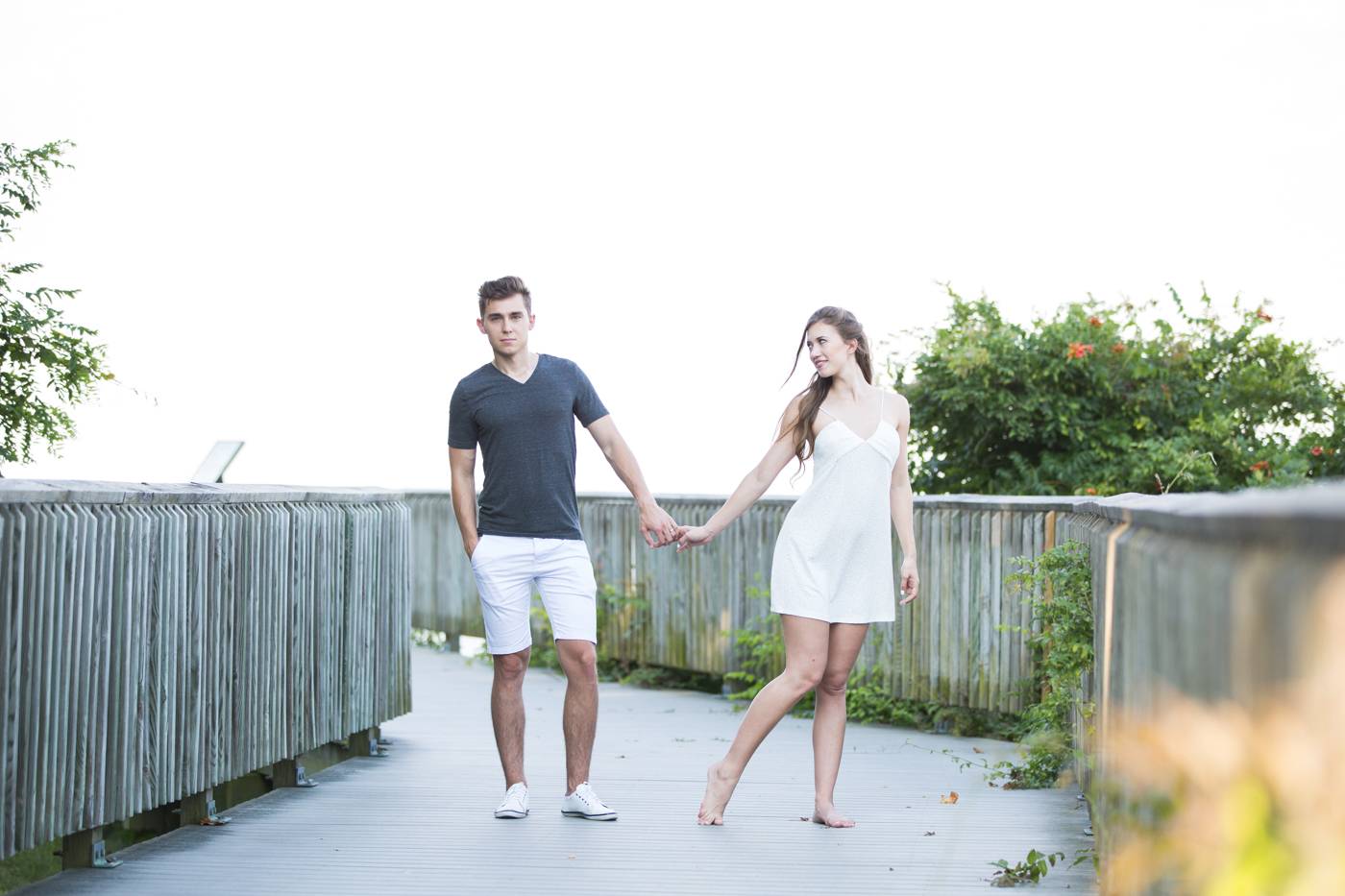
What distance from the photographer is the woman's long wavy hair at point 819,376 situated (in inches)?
174

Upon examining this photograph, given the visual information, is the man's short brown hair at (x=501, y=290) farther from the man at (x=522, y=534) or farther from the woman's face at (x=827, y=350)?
the woman's face at (x=827, y=350)

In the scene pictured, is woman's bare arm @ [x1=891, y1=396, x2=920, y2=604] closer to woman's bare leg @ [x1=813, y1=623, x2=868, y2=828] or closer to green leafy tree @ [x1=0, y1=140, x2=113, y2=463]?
woman's bare leg @ [x1=813, y1=623, x2=868, y2=828]

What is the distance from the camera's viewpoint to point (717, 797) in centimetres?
443

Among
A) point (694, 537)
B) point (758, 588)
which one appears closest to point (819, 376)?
point (694, 537)

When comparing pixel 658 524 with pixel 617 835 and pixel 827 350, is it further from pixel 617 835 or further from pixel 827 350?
pixel 617 835

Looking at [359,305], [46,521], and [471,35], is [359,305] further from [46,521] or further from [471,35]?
[46,521]

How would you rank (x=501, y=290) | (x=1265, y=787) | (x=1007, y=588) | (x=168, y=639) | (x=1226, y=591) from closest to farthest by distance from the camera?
(x=1265, y=787) → (x=1226, y=591) → (x=168, y=639) → (x=501, y=290) → (x=1007, y=588)

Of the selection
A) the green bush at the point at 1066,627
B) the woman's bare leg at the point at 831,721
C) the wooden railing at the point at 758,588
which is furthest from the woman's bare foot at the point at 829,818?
the wooden railing at the point at 758,588

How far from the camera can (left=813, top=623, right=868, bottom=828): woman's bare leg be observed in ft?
14.1

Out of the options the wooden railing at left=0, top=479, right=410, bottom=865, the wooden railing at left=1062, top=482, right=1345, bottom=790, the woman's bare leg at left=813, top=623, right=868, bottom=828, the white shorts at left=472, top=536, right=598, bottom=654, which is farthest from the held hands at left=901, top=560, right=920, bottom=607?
the wooden railing at left=0, top=479, right=410, bottom=865

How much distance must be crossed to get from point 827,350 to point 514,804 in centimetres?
207

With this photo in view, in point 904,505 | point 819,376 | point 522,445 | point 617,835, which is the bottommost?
point 617,835

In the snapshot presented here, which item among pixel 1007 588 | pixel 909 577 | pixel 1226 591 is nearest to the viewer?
pixel 1226 591

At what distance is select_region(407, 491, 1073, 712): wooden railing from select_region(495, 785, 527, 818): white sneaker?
250 centimetres
